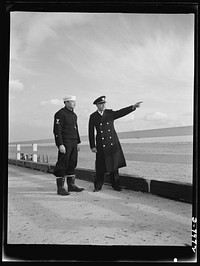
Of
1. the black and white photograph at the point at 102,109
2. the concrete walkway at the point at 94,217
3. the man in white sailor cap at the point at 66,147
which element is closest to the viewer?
the concrete walkway at the point at 94,217

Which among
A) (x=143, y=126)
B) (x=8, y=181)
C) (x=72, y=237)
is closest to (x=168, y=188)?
(x=143, y=126)

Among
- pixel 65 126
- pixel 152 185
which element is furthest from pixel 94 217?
pixel 65 126

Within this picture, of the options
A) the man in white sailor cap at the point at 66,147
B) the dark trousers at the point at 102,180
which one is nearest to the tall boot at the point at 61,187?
the man in white sailor cap at the point at 66,147

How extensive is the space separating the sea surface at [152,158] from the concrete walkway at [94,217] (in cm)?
18

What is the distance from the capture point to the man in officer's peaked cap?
1.71 metres

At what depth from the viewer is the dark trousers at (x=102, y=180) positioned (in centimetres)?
179

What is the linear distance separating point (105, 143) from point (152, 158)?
43cm

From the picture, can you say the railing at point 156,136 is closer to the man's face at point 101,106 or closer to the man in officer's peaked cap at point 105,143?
the man in officer's peaked cap at point 105,143

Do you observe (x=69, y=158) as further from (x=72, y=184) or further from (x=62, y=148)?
(x=72, y=184)

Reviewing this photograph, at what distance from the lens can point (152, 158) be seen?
6.11 ft

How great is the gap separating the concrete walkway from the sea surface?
18cm

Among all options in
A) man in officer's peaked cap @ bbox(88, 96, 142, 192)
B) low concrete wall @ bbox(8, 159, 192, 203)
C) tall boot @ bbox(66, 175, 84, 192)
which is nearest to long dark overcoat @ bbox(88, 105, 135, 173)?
man in officer's peaked cap @ bbox(88, 96, 142, 192)

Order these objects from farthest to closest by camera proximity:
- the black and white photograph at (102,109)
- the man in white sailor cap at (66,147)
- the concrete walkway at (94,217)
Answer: the man in white sailor cap at (66,147) < the black and white photograph at (102,109) < the concrete walkway at (94,217)

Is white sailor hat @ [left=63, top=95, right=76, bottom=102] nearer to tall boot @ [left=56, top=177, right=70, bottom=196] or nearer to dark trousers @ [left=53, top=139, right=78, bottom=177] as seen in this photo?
dark trousers @ [left=53, top=139, right=78, bottom=177]
